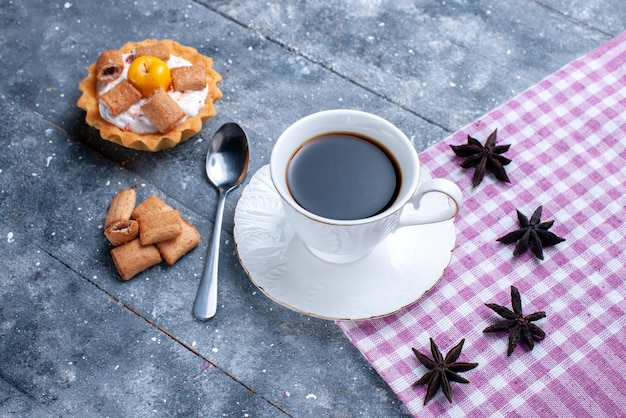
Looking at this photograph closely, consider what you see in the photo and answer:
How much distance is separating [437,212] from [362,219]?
0.18m

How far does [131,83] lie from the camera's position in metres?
1.71

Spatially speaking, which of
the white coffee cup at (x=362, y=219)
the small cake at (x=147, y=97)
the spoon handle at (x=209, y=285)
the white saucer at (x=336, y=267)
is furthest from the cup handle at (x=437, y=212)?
the small cake at (x=147, y=97)

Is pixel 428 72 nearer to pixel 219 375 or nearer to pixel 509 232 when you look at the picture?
pixel 509 232

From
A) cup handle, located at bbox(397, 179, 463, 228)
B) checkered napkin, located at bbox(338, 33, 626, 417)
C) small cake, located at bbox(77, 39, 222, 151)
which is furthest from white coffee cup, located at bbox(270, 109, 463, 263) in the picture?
small cake, located at bbox(77, 39, 222, 151)

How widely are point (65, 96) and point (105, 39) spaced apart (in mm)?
222

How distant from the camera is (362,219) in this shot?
1.32 m

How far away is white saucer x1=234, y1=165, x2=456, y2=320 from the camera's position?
4.74 feet

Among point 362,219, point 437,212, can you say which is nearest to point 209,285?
point 362,219

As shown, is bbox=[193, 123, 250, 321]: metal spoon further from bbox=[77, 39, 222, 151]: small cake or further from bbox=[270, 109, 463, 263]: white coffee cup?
bbox=[270, 109, 463, 263]: white coffee cup

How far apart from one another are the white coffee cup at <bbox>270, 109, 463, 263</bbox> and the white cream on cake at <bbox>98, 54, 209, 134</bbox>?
41 centimetres

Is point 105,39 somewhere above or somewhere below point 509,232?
above

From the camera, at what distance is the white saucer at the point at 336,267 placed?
56.8 inches

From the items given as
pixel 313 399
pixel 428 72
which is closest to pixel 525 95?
pixel 428 72

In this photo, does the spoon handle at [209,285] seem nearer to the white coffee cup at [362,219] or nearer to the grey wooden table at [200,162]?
the grey wooden table at [200,162]
